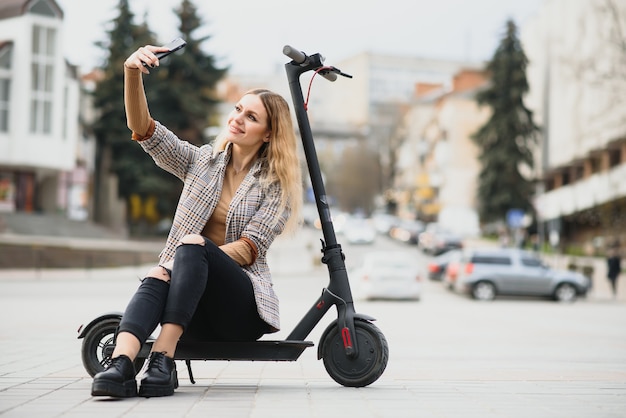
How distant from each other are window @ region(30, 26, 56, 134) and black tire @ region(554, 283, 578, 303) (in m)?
32.4

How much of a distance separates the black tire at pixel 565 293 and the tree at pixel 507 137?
28.2 m

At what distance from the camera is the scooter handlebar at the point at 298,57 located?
5.40 m

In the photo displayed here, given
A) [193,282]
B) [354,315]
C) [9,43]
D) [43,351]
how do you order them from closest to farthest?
[193,282]
[354,315]
[43,351]
[9,43]

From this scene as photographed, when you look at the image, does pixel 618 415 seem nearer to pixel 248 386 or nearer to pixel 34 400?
pixel 248 386

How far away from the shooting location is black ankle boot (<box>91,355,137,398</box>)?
4477mm

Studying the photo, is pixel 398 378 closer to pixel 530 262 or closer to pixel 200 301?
pixel 200 301

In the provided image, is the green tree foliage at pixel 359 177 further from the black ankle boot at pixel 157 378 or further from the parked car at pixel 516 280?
the black ankle boot at pixel 157 378

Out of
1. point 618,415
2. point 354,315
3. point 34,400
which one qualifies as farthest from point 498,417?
point 34,400

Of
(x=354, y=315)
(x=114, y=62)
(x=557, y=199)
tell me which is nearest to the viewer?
(x=354, y=315)

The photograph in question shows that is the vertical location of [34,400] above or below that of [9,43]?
below

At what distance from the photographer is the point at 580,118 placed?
4859 cm

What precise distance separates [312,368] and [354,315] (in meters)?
2.04

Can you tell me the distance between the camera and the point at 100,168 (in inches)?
2397

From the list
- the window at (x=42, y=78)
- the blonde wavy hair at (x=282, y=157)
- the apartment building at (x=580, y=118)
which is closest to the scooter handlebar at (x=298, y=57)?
the blonde wavy hair at (x=282, y=157)
